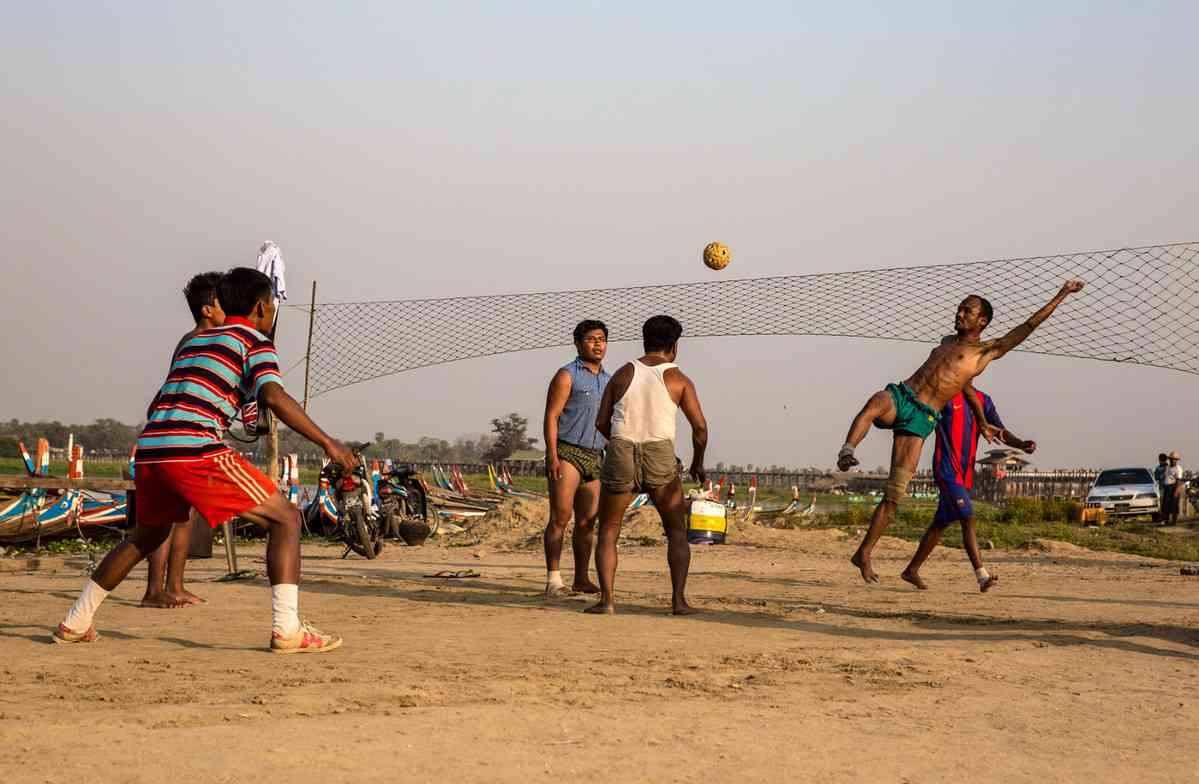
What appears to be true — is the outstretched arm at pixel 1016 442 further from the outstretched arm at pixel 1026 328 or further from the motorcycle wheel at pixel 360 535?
the motorcycle wheel at pixel 360 535

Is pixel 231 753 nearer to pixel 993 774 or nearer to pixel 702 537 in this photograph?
pixel 993 774

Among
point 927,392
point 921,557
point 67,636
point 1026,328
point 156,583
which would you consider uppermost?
point 1026,328

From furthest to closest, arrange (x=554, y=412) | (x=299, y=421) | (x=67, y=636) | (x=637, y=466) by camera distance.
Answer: (x=554, y=412), (x=637, y=466), (x=67, y=636), (x=299, y=421)

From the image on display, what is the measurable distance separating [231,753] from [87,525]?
39.1 ft

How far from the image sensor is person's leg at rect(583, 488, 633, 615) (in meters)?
7.54

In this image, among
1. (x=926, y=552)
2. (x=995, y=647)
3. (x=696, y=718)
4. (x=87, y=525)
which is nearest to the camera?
(x=696, y=718)

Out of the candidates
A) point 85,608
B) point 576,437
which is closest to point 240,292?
point 85,608

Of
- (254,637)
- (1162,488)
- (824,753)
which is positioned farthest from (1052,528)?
(824,753)

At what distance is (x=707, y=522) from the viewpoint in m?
15.5

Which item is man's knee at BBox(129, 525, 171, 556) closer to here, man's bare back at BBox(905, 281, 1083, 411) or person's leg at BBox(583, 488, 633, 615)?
person's leg at BBox(583, 488, 633, 615)

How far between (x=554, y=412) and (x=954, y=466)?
2845 millimetres

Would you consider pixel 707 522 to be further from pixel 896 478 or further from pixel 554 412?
pixel 554 412

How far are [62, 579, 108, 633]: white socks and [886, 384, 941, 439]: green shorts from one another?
5.27 meters

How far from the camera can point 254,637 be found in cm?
633
